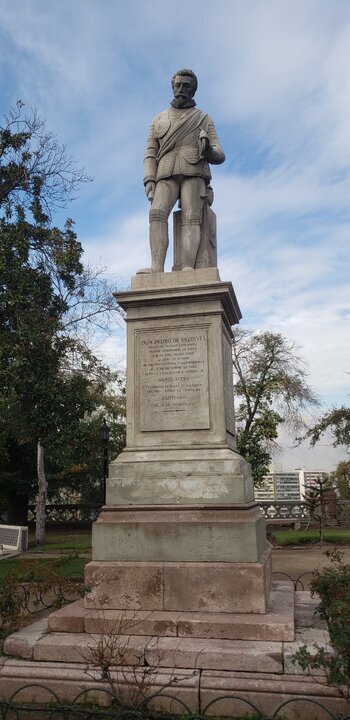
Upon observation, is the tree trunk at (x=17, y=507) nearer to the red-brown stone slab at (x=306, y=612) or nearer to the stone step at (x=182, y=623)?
the red-brown stone slab at (x=306, y=612)

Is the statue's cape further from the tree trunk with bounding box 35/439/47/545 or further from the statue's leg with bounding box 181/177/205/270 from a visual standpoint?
the tree trunk with bounding box 35/439/47/545

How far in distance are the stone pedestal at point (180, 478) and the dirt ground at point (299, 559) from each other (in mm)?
4750

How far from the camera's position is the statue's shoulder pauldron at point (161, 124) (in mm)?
7625

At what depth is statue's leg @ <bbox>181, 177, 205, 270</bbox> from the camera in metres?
7.31

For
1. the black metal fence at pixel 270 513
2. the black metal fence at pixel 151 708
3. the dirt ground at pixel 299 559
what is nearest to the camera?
the black metal fence at pixel 151 708

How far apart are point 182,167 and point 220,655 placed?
5.54 meters

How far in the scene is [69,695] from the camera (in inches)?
176

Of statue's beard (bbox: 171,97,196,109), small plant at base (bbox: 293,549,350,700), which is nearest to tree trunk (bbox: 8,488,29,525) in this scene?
statue's beard (bbox: 171,97,196,109)

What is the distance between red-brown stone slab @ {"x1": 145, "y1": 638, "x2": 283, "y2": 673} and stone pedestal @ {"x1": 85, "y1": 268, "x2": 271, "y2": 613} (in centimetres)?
56

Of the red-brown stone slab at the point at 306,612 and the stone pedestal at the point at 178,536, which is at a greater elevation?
the stone pedestal at the point at 178,536

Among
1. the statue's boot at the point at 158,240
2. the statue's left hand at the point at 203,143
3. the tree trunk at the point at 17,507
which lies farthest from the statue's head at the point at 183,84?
the tree trunk at the point at 17,507

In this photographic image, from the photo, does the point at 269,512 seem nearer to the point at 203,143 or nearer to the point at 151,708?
the point at 203,143

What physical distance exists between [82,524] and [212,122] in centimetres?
2180

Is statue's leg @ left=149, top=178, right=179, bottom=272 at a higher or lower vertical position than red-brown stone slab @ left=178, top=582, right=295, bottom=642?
higher
